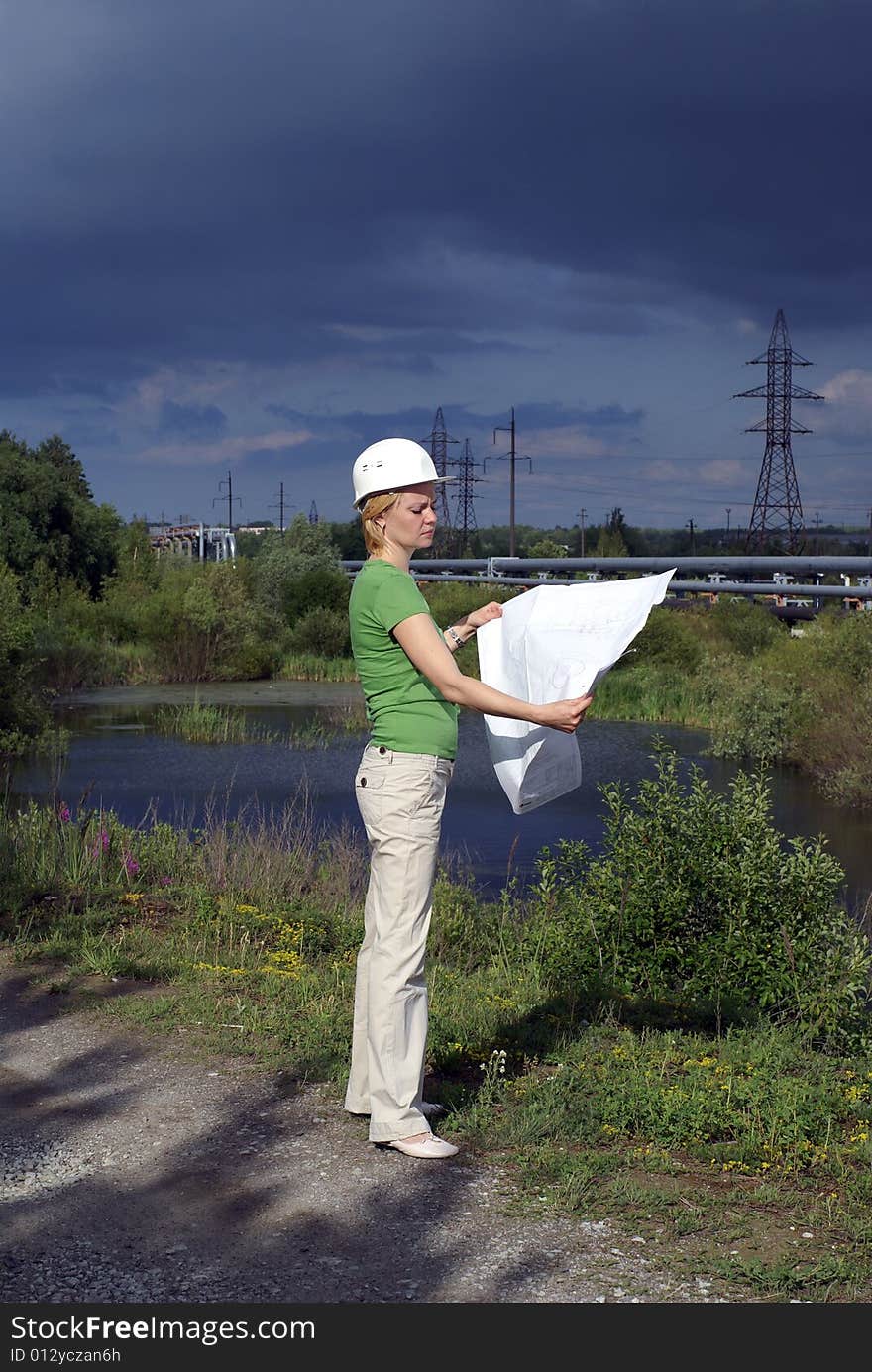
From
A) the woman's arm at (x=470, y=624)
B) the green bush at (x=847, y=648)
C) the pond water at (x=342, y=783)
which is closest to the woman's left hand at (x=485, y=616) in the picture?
the woman's arm at (x=470, y=624)

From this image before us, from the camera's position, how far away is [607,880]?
22.2 feet

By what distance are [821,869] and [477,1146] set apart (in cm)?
292

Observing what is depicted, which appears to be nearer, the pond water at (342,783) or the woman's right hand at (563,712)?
the woman's right hand at (563,712)

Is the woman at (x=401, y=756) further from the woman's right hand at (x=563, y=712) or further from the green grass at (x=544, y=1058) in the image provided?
the green grass at (x=544, y=1058)

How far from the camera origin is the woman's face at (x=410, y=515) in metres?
4.11

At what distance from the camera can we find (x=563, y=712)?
404 centimetres

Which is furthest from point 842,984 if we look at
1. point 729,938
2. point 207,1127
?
point 207,1127

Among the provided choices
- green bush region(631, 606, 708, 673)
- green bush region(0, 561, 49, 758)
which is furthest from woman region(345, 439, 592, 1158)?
green bush region(631, 606, 708, 673)

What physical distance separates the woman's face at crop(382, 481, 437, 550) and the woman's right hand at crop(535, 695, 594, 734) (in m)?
0.63

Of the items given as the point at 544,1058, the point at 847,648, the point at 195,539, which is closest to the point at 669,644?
the point at 847,648

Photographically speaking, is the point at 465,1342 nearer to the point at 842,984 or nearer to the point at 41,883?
the point at 842,984

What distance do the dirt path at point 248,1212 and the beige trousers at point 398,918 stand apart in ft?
0.65

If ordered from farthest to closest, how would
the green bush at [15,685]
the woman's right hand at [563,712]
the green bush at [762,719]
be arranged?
1. the green bush at [762,719]
2. the green bush at [15,685]
3. the woman's right hand at [563,712]

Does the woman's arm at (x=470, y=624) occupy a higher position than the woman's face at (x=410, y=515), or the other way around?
the woman's face at (x=410, y=515)
